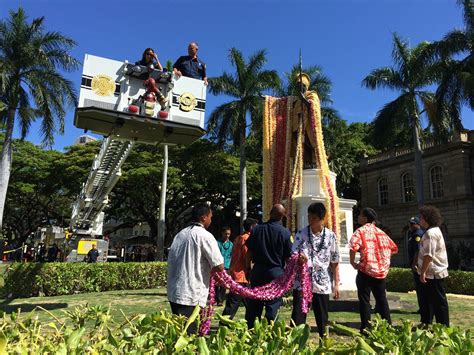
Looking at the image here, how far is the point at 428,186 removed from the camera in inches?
1241

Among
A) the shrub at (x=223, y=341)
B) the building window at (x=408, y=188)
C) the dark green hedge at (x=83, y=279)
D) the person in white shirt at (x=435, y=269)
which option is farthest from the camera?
the building window at (x=408, y=188)

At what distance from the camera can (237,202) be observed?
3438 cm

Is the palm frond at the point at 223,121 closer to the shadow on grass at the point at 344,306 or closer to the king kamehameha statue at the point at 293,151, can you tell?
the king kamehameha statue at the point at 293,151

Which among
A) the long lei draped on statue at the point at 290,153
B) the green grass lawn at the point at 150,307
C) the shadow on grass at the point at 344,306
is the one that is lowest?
the green grass lawn at the point at 150,307

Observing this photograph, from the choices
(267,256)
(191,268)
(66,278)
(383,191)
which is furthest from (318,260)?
(383,191)

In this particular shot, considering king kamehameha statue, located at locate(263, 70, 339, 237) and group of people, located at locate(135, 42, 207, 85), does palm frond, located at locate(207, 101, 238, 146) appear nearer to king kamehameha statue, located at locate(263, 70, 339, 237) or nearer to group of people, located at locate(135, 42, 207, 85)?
king kamehameha statue, located at locate(263, 70, 339, 237)

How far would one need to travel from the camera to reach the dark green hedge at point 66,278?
41.5 ft

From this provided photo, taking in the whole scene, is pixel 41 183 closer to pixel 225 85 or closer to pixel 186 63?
pixel 225 85

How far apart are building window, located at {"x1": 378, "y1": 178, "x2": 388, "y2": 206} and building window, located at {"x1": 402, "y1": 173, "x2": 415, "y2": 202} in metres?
1.82

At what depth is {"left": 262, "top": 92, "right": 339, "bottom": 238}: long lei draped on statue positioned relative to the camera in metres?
9.83

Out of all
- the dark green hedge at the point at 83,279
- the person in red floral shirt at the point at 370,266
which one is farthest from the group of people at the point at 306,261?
the dark green hedge at the point at 83,279

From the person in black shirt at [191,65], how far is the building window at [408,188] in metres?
28.3

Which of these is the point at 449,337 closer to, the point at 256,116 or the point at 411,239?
the point at 411,239

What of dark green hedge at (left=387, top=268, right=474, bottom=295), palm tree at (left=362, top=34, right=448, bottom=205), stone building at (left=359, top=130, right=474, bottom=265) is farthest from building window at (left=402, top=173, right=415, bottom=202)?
dark green hedge at (left=387, top=268, right=474, bottom=295)
